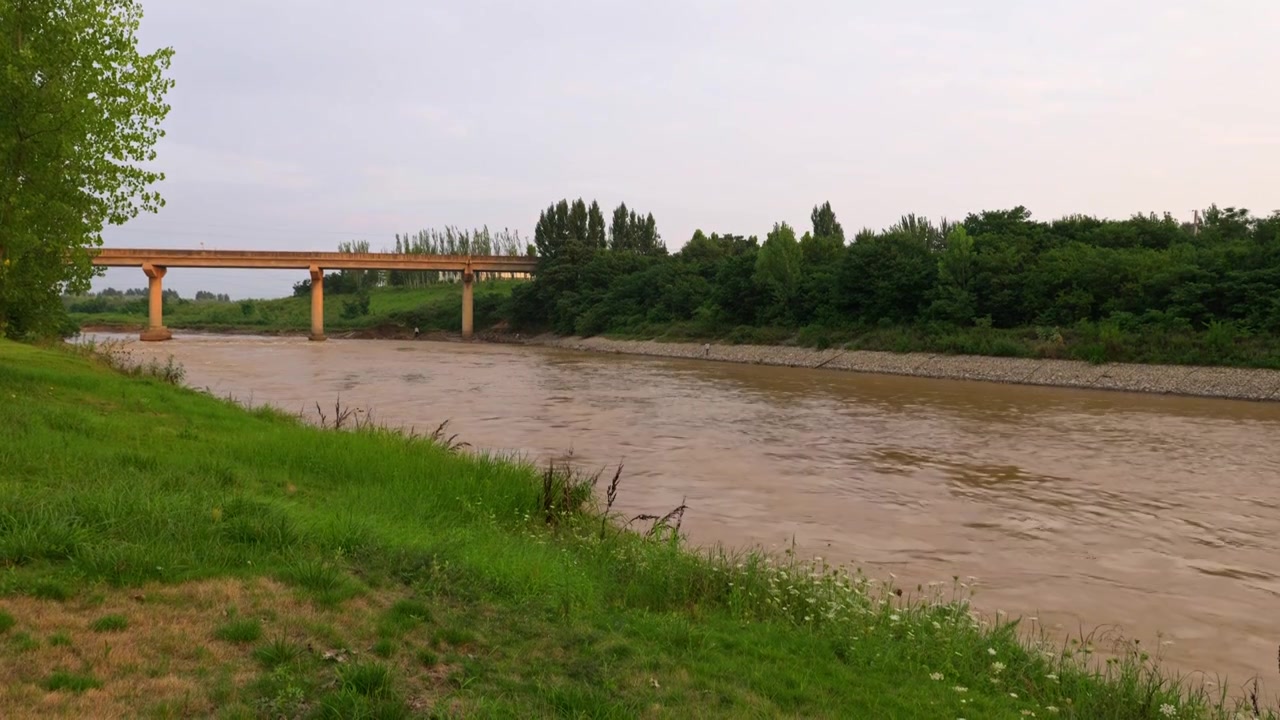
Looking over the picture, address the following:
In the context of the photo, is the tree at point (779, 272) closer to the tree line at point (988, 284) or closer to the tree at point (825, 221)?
the tree line at point (988, 284)

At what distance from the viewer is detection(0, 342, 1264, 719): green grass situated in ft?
17.1

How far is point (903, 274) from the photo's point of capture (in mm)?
58688

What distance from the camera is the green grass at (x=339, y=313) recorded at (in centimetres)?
10644

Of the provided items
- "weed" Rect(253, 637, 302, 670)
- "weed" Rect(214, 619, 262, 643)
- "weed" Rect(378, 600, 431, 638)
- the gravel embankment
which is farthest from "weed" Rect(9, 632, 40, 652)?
the gravel embankment

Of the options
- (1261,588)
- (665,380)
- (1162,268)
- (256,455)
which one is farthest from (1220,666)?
(1162,268)

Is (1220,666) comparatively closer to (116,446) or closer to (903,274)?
(116,446)

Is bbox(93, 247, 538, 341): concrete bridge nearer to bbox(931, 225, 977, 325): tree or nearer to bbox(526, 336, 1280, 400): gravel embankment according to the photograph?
bbox(526, 336, 1280, 400): gravel embankment

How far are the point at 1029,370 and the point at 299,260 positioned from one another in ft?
249

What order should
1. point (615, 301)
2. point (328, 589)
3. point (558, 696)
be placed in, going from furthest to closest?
point (615, 301), point (328, 589), point (558, 696)

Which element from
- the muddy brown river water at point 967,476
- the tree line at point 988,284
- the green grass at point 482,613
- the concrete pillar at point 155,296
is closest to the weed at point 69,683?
the green grass at point 482,613

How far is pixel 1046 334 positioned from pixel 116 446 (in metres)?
48.0

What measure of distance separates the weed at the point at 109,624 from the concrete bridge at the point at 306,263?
8516 cm

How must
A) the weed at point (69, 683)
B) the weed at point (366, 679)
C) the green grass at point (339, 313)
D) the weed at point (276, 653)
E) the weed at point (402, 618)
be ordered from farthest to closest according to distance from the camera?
the green grass at point (339, 313), the weed at point (402, 618), the weed at point (276, 653), the weed at point (366, 679), the weed at point (69, 683)

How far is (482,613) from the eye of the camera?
6.48 metres
